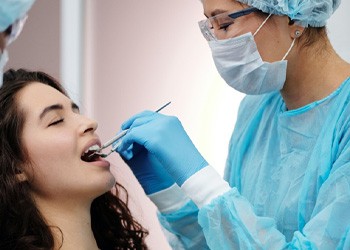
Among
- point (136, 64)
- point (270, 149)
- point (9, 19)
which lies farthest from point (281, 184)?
point (136, 64)

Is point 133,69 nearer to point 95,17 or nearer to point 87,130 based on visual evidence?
point 95,17

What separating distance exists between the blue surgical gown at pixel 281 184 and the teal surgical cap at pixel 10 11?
69 centimetres

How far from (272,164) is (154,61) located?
122cm

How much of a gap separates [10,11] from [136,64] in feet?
6.11

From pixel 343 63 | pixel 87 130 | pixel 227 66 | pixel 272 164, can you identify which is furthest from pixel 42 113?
pixel 343 63

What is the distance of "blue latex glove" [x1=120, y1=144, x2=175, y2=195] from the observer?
2.03 metres

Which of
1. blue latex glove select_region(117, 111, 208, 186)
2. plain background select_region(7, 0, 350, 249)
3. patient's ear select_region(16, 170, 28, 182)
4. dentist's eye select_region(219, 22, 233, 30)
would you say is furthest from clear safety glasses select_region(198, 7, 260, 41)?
plain background select_region(7, 0, 350, 249)

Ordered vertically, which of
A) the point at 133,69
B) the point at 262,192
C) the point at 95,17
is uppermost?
the point at 95,17

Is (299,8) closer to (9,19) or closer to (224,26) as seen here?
(224,26)

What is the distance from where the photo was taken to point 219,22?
187cm

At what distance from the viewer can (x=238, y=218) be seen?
1688 mm

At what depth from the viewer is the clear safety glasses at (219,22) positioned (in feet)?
6.05

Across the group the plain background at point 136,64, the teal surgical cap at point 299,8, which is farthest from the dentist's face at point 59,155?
the plain background at point 136,64

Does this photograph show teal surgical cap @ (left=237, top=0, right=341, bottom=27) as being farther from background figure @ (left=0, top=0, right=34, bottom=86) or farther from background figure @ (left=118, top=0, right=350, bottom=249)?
background figure @ (left=0, top=0, right=34, bottom=86)
